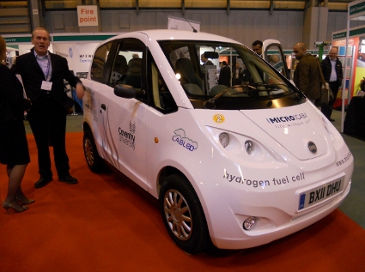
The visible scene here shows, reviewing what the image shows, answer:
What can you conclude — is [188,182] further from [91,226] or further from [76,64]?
[76,64]

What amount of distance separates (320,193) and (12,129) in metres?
A: 2.29

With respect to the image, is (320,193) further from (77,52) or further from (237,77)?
(77,52)

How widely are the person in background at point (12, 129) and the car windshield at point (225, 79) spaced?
120 cm

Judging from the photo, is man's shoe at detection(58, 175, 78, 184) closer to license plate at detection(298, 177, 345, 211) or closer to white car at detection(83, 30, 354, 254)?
white car at detection(83, 30, 354, 254)

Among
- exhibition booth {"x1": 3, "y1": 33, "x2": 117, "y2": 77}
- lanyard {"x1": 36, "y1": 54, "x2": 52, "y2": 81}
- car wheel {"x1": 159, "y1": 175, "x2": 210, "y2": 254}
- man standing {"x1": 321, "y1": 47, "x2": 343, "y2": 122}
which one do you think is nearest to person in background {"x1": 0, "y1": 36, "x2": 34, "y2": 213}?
lanyard {"x1": 36, "y1": 54, "x2": 52, "y2": 81}

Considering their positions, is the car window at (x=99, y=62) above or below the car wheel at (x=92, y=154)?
above

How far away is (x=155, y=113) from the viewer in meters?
2.06

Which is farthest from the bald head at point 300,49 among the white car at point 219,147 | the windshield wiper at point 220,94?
the windshield wiper at point 220,94

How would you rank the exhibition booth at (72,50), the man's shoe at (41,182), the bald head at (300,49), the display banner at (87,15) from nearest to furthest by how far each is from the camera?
the man's shoe at (41,182)
the bald head at (300,49)
the exhibition booth at (72,50)
the display banner at (87,15)

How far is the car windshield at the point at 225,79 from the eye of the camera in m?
1.97

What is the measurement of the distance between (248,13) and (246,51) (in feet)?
39.9

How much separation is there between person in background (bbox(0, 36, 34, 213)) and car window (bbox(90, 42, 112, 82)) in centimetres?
77

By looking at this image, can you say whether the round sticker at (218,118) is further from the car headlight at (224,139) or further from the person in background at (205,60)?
the person in background at (205,60)

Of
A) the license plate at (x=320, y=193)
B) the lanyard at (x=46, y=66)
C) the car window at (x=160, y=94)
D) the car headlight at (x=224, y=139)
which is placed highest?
the lanyard at (x=46, y=66)
